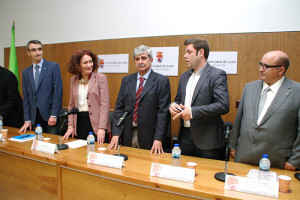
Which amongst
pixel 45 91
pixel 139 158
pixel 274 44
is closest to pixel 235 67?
pixel 274 44

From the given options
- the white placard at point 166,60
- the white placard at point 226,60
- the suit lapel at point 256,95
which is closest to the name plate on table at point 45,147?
the suit lapel at point 256,95

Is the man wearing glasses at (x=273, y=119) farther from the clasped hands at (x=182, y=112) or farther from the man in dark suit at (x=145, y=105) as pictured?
the man in dark suit at (x=145, y=105)

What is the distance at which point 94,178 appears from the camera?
1.43 m

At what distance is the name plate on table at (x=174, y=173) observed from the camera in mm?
1253

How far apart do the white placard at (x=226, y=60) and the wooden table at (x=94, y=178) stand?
5.38ft

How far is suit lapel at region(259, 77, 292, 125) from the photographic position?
1.51 m

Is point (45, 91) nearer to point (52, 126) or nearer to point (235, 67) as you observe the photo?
point (52, 126)

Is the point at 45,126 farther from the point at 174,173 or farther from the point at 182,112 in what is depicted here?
the point at 174,173

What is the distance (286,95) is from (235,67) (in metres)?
1.41

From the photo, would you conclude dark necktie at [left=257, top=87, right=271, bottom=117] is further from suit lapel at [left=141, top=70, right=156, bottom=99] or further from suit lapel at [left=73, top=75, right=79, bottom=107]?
suit lapel at [left=73, top=75, right=79, bottom=107]

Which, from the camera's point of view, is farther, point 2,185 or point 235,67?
point 235,67

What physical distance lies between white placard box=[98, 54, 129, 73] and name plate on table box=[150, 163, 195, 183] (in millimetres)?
2391

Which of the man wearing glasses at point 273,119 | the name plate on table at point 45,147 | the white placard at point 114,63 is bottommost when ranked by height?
the name plate on table at point 45,147

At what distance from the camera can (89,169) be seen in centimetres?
143
